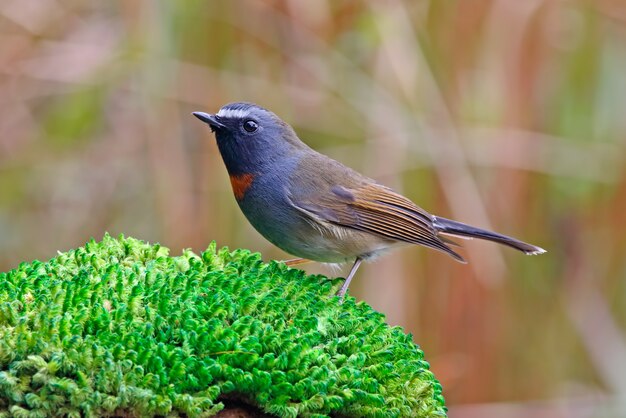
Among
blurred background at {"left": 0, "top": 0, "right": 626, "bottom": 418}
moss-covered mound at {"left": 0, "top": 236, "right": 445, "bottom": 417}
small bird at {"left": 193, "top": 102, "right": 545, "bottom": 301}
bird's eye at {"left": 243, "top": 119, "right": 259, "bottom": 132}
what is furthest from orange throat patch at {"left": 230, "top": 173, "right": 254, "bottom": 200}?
blurred background at {"left": 0, "top": 0, "right": 626, "bottom": 418}

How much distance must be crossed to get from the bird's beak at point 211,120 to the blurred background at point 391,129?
1.43 metres

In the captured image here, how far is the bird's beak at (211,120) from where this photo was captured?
4.20 m

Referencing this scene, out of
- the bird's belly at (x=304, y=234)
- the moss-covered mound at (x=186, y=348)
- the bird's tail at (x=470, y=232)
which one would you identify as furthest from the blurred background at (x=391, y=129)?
the moss-covered mound at (x=186, y=348)

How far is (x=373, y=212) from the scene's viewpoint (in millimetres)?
4453

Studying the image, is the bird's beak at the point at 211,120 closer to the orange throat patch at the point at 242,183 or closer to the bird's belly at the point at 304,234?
the orange throat patch at the point at 242,183

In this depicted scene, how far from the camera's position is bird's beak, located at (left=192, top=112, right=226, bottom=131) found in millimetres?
4203

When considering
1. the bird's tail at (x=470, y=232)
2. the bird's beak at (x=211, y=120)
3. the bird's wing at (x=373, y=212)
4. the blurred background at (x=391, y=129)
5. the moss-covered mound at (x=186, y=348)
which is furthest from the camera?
the blurred background at (x=391, y=129)

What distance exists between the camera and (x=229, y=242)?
5.78 meters

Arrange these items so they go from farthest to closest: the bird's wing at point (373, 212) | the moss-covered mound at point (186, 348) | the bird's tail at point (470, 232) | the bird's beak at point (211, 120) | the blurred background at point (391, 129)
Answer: the blurred background at point (391, 129) → the bird's tail at point (470, 232) → the bird's wing at point (373, 212) → the bird's beak at point (211, 120) → the moss-covered mound at point (186, 348)

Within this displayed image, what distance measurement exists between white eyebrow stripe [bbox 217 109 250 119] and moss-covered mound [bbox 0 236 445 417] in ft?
3.67

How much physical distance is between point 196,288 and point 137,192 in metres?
2.89

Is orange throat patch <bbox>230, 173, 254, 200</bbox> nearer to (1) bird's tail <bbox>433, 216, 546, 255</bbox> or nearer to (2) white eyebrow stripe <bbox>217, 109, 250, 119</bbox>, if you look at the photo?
(2) white eyebrow stripe <bbox>217, 109, 250, 119</bbox>

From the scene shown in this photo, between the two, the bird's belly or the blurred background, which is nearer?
the bird's belly

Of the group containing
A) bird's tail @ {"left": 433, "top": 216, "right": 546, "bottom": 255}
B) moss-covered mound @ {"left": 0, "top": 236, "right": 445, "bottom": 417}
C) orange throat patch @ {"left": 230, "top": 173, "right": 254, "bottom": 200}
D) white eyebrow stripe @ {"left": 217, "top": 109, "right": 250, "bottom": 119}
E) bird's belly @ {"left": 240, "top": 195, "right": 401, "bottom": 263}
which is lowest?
moss-covered mound @ {"left": 0, "top": 236, "right": 445, "bottom": 417}
